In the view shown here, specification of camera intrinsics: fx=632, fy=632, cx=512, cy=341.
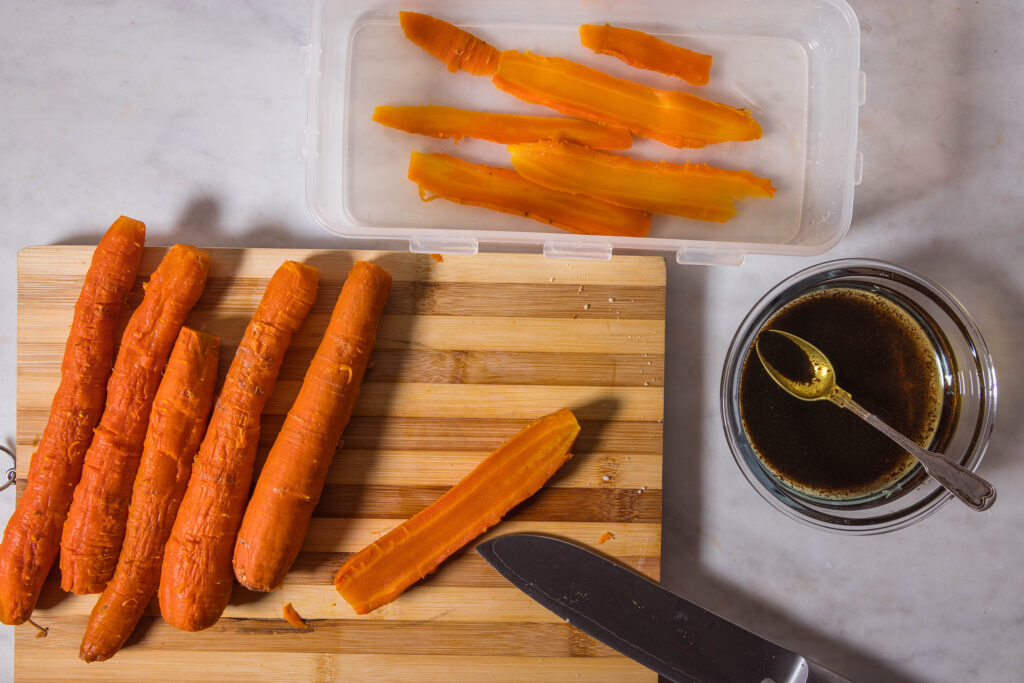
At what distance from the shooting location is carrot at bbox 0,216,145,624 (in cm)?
121

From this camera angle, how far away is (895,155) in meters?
1.37

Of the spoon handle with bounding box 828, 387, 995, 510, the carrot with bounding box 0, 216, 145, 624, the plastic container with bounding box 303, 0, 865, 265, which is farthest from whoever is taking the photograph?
the plastic container with bounding box 303, 0, 865, 265

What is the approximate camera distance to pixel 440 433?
127 cm

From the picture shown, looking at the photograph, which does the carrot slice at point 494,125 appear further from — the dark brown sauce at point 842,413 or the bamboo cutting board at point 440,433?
the dark brown sauce at point 842,413

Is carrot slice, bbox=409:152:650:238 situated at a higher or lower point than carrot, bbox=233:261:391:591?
higher

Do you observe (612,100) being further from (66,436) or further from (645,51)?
(66,436)

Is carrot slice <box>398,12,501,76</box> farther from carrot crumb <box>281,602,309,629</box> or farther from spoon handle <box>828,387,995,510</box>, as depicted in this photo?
carrot crumb <box>281,602,309,629</box>

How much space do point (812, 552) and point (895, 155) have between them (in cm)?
87

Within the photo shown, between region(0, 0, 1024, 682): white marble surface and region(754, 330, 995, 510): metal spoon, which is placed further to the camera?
region(0, 0, 1024, 682): white marble surface

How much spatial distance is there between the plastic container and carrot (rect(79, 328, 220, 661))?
0.41 meters

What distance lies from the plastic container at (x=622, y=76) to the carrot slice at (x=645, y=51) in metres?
0.02

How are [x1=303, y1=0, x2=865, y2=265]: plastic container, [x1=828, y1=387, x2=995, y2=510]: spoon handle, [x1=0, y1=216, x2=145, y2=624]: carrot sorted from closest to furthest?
[x1=828, y1=387, x2=995, y2=510]: spoon handle < [x1=0, y1=216, x2=145, y2=624]: carrot < [x1=303, y1=0, x2=865, y2=265]: plastic container

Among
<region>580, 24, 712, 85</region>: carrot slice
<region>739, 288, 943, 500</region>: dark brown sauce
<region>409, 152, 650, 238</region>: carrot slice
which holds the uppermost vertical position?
<region>580, 24, 712, 85</region>: carrot slice

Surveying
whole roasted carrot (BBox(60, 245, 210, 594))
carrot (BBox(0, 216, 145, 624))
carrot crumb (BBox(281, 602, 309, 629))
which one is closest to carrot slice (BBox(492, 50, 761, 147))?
whole roasted carrot (BBox(60, 245, 210, 594))
